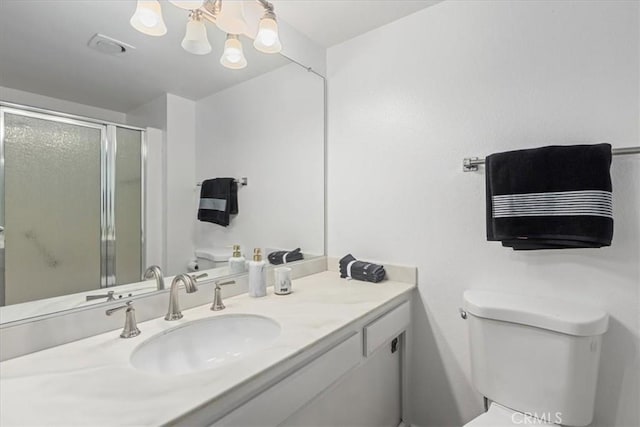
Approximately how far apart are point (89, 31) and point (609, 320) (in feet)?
6.72

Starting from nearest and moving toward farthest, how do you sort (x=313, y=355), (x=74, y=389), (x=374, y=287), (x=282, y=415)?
1. (x=74, y=389)
2. (x=282, y=415)
3. (x=313, y=355)
4. (x=374, y=287)

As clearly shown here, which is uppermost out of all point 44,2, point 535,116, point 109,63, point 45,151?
point 44,2

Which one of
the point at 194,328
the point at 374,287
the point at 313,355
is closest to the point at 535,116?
the point at 374,287

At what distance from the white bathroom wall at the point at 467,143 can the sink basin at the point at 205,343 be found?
0.79 metres

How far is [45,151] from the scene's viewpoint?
89 centimetres

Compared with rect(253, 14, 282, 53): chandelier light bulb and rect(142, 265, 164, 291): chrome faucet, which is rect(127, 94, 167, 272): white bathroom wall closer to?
rect(142, 265, 164, 291): chrome faucet

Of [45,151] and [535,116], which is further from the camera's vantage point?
[535,116]

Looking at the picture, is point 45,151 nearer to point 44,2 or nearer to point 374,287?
point 44,2

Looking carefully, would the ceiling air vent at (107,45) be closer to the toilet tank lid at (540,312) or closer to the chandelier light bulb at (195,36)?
the chandelier light bulb at (195,36)

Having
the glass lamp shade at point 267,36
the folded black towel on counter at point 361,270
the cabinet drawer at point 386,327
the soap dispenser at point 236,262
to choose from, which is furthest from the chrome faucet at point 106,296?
the glass lamp shade at point 267,36

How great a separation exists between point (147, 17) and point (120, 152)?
49 cm

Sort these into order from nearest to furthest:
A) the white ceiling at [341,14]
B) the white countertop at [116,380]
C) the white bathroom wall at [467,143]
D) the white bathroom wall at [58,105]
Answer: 1. the white countertop at [116,380]
2. the white bathroom wall at [58,105]
3. the white bathroom wall at [467,143]
4. the white ceiling at [341,14]

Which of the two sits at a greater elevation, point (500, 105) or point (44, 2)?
point (44, 2)

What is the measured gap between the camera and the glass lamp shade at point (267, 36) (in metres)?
1.33
